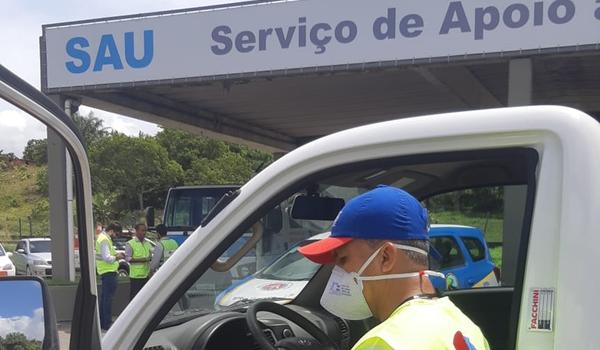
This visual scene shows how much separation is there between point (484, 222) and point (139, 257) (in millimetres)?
7340

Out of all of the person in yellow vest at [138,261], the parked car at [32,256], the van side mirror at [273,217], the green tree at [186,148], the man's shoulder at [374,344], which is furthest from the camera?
the green tree at [186,148]

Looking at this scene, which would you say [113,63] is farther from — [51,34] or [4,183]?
Result: [4,183]

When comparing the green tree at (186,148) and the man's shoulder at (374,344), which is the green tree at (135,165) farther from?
the man's shoulder at (374,344)

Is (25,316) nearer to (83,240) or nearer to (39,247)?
(83,240)

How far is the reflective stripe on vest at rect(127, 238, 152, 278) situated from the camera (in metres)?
9.80

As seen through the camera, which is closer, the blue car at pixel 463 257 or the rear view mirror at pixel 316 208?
the rear view mirror at pixel 316 208

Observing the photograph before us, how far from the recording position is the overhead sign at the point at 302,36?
8040 mm

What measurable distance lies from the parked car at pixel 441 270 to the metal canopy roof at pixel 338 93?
4.80 m

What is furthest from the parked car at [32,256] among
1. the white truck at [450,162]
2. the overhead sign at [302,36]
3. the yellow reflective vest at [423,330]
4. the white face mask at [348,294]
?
the yellow reflective vest at [423,330]

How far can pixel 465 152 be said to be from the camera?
1581 mm

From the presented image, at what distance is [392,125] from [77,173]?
0.81m

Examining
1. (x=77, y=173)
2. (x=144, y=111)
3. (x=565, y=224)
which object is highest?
(x=144, y=111)

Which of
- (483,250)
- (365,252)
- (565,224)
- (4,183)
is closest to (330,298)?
(365,252)

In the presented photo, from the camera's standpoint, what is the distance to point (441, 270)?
360 centimetres
